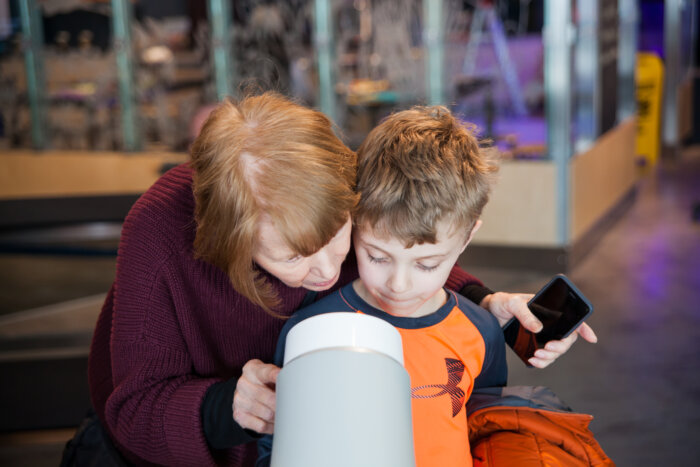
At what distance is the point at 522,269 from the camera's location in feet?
13.9

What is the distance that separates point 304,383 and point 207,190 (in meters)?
0.45

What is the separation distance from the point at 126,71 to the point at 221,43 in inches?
31.9

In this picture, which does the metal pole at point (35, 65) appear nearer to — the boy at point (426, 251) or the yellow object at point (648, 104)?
the boy at point (426, 251)

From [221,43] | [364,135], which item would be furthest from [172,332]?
[221,43]

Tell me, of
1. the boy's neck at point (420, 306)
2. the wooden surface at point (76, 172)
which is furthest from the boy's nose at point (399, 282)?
the wooden surface at point (76, 172)

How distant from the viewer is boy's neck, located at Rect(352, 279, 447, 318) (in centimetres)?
113

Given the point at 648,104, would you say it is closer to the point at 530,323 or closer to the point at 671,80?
the point at 671,80

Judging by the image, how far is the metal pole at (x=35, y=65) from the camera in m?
5.84

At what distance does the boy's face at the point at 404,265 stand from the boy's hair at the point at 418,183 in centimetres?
1

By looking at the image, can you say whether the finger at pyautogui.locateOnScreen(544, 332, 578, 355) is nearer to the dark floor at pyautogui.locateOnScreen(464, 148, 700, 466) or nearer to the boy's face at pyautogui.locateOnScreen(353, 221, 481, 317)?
the boy's face at pyautogui.locateOnScreen(353, 221, 481, 317)

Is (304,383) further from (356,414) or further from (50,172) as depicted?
(50,172)

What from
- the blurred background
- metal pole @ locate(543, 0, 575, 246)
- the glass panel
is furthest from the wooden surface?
metal pole @ locate(543, 0, 575, 246)

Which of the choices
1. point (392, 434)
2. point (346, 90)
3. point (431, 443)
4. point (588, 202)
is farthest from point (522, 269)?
point (392, 434)

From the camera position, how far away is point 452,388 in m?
1.08
